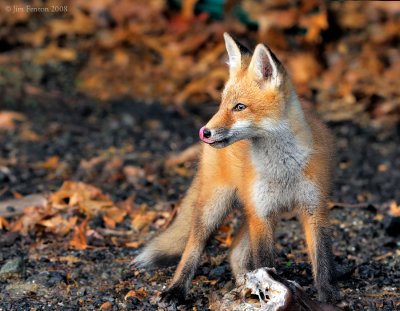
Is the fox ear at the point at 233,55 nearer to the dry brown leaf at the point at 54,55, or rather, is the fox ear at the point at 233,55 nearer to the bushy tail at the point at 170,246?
the bushy tail at the point at 170,246

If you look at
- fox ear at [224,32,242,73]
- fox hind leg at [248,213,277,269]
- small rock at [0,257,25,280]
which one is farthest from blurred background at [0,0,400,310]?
fox ear at [224,32,242,73]

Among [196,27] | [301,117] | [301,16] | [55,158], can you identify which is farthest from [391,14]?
[301,117]

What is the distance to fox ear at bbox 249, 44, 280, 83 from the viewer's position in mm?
4551

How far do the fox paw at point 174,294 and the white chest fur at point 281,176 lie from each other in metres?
0.78

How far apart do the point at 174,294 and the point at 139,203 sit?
2.34 m

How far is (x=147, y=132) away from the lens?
371 inches

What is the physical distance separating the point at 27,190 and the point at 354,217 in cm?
320

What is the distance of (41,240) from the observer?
6.26 meters

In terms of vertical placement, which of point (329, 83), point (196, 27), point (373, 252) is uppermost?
point (196, 27)

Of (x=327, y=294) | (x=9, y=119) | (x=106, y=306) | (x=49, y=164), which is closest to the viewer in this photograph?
(x=327, y=294)

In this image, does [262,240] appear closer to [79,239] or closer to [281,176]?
[281,176]

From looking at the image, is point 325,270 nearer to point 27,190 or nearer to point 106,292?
point 106,292

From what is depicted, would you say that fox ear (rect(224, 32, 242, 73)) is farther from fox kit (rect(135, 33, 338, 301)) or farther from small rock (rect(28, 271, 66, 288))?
small rock (rect(28, 271, 66, 288))

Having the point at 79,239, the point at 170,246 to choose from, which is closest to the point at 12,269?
the point at 79,239
